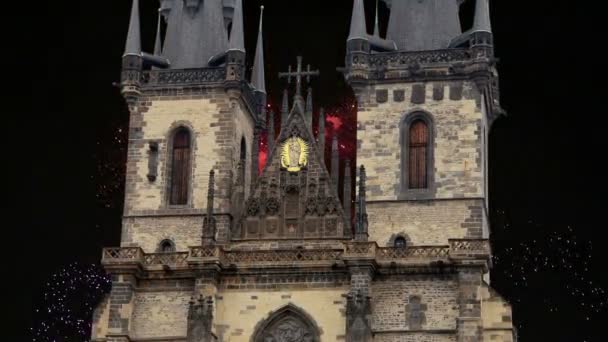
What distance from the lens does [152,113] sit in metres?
54.0

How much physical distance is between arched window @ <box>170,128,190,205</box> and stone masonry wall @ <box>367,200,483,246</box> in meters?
7.46

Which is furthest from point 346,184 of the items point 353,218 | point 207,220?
point 207,220

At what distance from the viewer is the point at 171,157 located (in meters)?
53.5

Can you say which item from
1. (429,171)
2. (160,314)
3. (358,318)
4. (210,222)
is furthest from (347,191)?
(160,314)

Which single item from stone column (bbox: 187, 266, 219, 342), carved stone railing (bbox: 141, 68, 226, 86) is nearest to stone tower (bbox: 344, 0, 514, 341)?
carved stone railing (bbox: 141, 68, 226, 86)

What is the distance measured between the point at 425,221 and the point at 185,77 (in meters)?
11.5

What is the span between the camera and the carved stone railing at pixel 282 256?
163ft

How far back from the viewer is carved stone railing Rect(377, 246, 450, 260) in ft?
161

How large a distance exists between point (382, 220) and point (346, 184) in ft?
7.54

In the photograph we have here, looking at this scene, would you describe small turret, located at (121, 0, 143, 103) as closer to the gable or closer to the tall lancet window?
the gable

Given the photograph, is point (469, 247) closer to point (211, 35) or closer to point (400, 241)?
point (400, 241)

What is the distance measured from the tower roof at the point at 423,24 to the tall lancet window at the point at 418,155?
3671 millimetres

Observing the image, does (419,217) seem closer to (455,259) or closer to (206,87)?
(455,259)

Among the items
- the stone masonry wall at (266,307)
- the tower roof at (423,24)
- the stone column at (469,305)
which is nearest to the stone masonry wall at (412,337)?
the stone column at (469,305)
